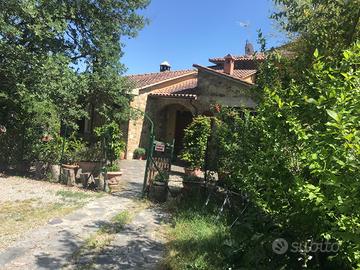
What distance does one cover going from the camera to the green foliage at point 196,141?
1088cm

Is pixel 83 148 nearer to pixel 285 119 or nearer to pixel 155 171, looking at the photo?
pixel 155 171

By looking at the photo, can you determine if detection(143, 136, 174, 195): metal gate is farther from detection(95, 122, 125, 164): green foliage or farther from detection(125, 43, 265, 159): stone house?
detection(125, 43, 265, 159): stone house

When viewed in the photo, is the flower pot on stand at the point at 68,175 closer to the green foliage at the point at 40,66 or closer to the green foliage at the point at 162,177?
the green foliage at the point at 40,66

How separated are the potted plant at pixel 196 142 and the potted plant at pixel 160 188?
1.43m

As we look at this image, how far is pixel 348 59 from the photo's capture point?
121 inches

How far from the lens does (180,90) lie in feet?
67.2

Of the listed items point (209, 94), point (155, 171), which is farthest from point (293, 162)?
point (209, 94)

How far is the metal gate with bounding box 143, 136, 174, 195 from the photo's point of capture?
31.5ft

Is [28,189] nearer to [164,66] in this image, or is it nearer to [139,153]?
[139,153]

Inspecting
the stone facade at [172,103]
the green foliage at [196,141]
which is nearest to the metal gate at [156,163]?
the green foliage at [196,141]

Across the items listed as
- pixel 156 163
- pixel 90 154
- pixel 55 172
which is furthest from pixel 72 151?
pixel 156 163

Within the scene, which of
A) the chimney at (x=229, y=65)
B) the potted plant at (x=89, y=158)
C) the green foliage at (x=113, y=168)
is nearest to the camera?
the green foliage at (x=113, y=168)

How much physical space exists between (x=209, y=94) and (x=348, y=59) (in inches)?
594

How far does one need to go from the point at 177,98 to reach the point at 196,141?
854cm
